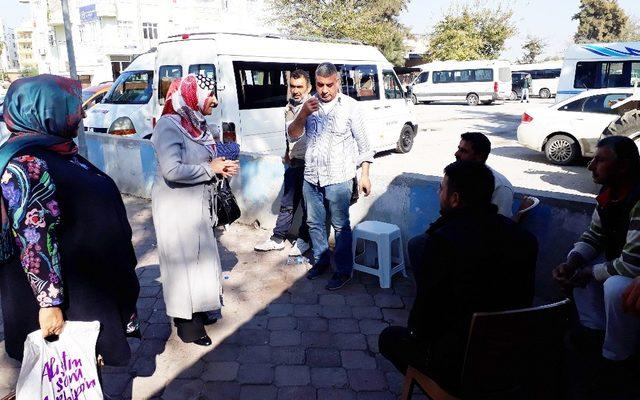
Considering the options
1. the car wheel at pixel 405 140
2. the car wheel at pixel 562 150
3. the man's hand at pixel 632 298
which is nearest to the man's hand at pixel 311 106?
the man's hand at pixel 632 298

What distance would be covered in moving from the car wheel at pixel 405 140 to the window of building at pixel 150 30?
3087 cm

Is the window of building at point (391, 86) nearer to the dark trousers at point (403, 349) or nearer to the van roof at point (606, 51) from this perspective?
the van roof at point (606, 51)

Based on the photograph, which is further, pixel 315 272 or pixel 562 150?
pixel 562 150

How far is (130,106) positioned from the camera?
30.3 ft

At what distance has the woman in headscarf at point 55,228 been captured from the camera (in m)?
1.80

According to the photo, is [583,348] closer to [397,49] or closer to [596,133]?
[596,133]

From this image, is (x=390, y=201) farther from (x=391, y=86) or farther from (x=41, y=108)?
(x=391, y=86)

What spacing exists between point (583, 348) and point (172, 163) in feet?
9.40

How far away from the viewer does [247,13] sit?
131ft

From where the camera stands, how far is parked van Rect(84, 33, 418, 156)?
24.6ft

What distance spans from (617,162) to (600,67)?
49.4 feet

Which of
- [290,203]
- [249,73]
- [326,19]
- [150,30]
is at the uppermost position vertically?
[150,30]

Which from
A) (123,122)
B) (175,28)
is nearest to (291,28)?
(175,28)

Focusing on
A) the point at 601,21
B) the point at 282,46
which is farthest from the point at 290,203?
the point at 601,21
